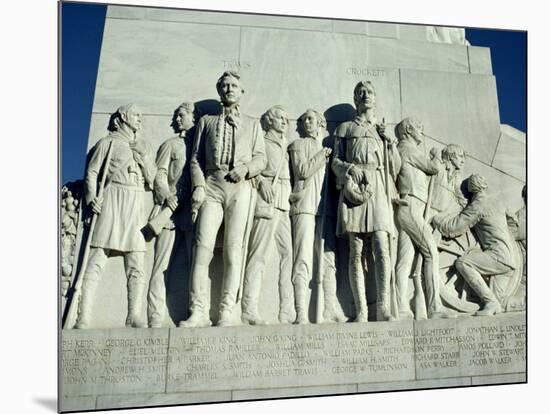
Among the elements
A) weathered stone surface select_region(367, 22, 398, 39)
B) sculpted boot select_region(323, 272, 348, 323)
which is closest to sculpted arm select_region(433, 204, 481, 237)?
sculpted boot select_region(323, 272, 348, 323)

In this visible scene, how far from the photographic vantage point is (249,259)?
34.3ft

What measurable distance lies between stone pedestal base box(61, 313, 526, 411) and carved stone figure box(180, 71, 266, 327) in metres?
0.43

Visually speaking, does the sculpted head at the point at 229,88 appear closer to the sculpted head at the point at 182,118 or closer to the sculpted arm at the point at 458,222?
the sculpted head at the point at 182,118

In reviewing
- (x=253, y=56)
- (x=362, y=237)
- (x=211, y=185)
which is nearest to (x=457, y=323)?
(x=362, y=237)

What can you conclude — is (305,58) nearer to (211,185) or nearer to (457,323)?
(211,185)

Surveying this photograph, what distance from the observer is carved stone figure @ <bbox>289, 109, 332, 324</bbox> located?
10.7 m

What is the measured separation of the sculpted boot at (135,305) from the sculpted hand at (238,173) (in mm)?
1690

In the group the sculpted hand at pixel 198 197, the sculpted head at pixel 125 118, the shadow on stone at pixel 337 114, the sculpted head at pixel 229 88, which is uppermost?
the sculpted head at pixel 229 88

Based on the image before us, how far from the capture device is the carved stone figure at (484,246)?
11469 millimetres

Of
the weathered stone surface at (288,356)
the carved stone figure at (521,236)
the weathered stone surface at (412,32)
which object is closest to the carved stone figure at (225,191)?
the weathered stone surface at (288,356)

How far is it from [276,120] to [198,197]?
1523 mm

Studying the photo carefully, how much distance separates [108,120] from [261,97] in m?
2.00

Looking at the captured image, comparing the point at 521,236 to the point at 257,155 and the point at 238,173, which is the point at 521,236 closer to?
the point at 257,155

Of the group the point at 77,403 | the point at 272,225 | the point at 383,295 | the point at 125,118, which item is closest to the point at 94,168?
the point at 125,118
